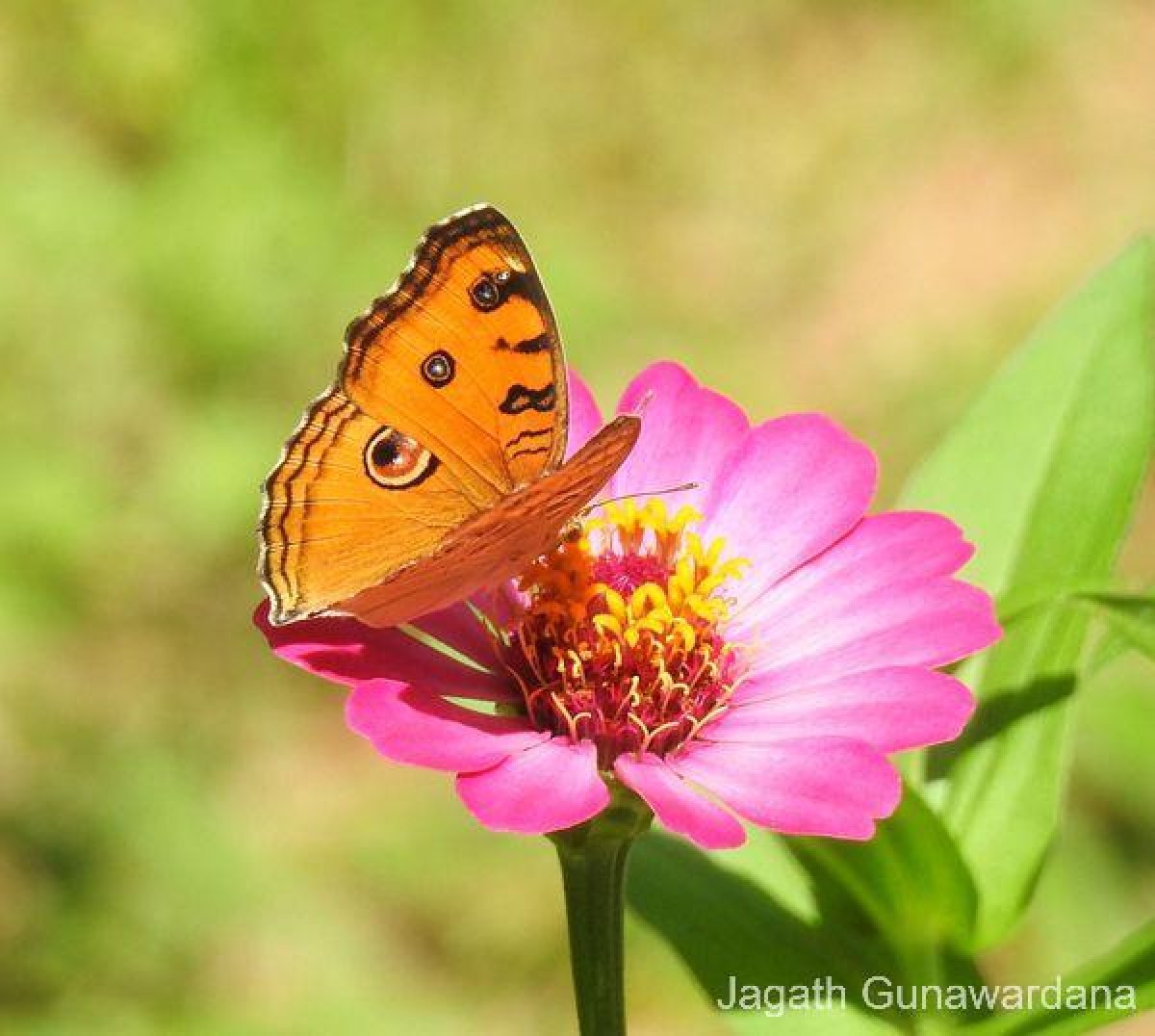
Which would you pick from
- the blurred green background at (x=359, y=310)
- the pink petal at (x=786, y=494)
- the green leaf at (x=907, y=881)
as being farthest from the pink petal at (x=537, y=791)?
the blurred green background at (x=359, y=310)

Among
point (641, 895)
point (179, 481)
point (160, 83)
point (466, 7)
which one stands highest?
point (466, 7)

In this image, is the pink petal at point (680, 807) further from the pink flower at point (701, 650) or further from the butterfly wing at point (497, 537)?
the butterfly wing at point (497, 537)

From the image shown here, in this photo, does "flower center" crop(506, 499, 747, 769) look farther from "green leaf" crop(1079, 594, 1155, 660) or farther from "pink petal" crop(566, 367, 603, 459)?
"green leaf" crop(1079, 594, 1155, 660)

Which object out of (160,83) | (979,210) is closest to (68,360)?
(160,83)

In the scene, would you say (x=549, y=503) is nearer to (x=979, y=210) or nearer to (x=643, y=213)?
(x=643, y=213)

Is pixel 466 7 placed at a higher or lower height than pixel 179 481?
higher

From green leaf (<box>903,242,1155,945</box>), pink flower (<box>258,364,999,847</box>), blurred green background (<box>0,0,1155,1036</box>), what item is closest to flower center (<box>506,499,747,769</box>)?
pink flower (<box>258,364,999,847</box>)
